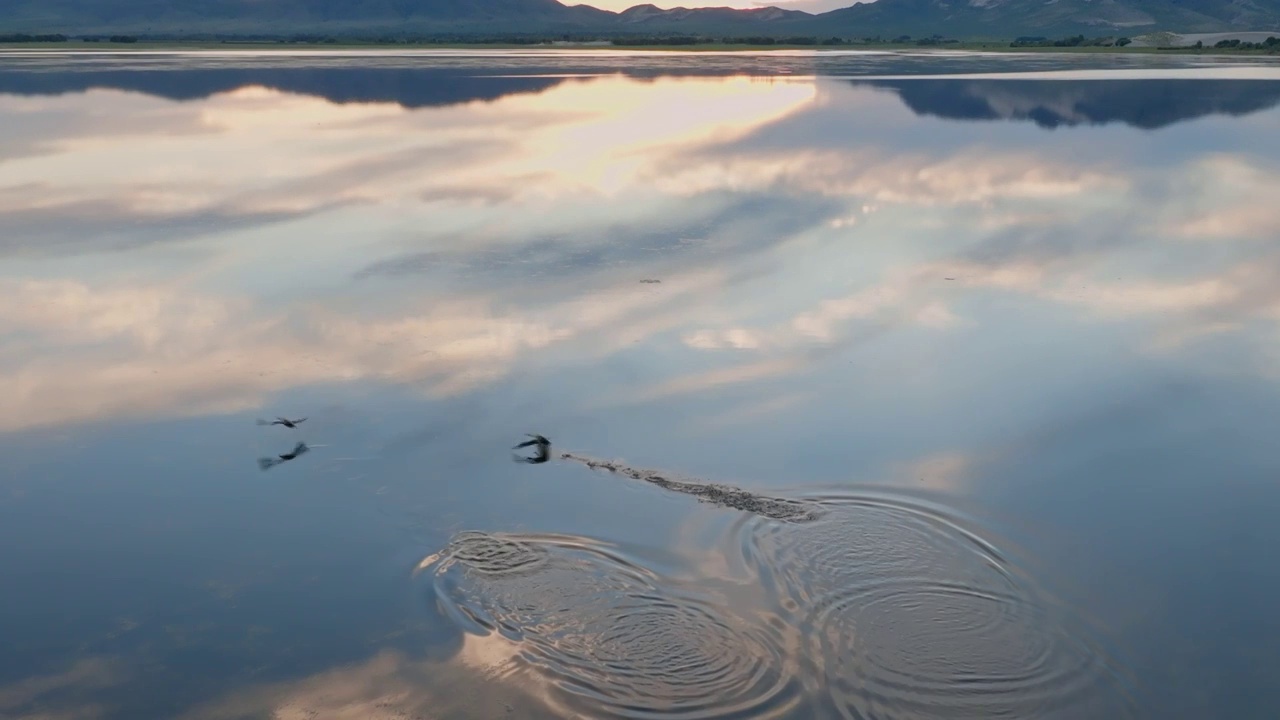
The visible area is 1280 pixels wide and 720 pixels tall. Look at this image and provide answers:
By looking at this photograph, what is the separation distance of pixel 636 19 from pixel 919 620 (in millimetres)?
200317

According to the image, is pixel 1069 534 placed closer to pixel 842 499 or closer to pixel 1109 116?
pixel 842 499

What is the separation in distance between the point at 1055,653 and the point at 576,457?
4.25 m

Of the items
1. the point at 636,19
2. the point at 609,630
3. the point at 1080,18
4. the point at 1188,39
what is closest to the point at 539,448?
the point at 609,630

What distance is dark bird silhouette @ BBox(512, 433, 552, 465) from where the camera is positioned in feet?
31.9

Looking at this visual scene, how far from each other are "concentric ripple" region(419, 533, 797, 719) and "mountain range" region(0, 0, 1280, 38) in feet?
410

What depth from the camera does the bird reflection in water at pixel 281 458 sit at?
31.2 ft

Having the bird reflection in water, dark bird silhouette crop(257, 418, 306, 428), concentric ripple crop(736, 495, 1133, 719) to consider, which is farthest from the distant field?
the bird reflection in water

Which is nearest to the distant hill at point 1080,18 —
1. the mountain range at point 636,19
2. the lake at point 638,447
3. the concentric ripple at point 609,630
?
the mountain range at point 636,19

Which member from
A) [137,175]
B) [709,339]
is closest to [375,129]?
[137,175]

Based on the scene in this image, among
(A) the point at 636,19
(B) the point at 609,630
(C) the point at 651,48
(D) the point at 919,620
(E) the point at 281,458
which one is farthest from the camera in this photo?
(A) the point at 636,19

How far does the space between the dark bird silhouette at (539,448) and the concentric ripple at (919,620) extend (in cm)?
200

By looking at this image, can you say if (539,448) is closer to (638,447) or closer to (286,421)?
(638,447)

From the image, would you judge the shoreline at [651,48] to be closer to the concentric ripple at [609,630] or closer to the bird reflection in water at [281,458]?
the bird reflection in water at [281,458]

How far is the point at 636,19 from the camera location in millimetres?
198250
